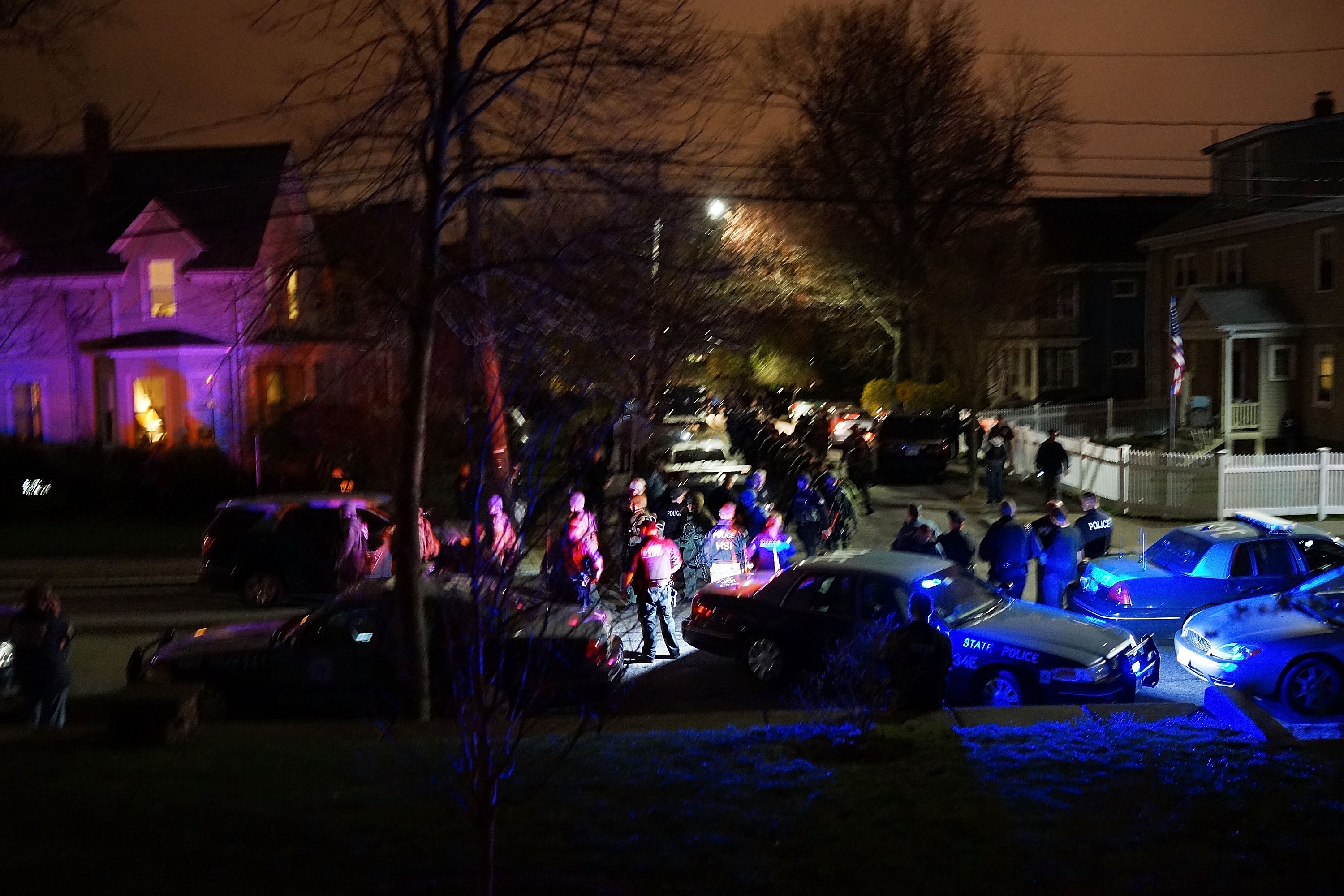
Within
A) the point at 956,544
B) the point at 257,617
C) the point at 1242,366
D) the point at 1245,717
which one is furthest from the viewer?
the point at 1242,366

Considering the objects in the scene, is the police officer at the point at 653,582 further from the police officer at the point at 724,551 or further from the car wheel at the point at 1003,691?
the car wheel at the point at 1003,691

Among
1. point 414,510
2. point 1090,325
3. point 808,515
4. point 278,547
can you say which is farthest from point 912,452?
point 1090,325

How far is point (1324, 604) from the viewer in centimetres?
1083

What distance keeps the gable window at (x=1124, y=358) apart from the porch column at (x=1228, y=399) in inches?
751

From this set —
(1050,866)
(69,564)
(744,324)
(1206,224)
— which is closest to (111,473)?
(69,564)

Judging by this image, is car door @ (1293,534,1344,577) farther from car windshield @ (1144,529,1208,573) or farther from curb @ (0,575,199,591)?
curb @ (0,575,199,591)

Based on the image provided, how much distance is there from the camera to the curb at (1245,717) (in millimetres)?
8117

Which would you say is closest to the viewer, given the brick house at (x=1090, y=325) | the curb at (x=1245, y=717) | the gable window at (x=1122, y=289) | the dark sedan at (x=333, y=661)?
the curb at (x=1245, y=717)

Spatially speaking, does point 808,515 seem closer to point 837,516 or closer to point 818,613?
point 837,516

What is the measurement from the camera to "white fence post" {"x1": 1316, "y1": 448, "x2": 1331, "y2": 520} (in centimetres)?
2105

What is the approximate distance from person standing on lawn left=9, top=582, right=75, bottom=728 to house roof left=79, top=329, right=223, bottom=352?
21824mm

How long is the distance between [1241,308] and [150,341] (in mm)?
28161

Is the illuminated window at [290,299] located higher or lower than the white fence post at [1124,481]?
higher

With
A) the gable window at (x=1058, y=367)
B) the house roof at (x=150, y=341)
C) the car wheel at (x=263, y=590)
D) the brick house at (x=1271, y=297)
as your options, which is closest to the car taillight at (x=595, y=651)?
the car wheel at (x=263, y=590)
